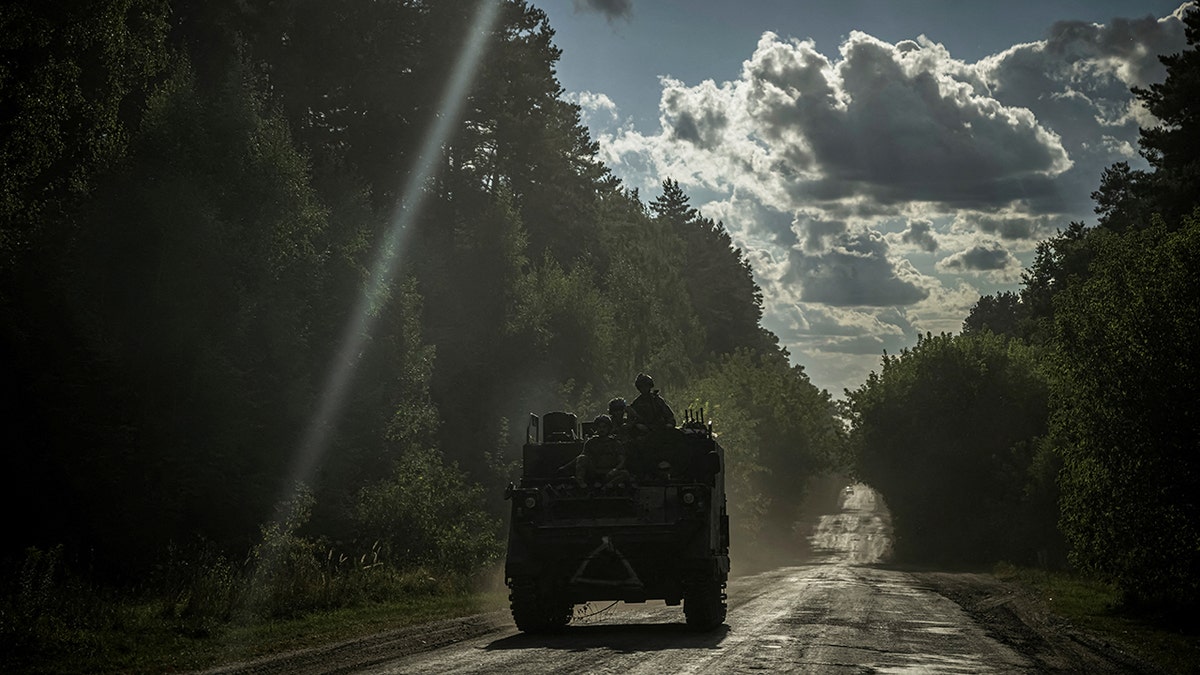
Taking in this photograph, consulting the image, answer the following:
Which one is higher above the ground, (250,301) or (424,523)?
(250,301)

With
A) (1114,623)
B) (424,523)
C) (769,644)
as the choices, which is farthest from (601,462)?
(424,523)

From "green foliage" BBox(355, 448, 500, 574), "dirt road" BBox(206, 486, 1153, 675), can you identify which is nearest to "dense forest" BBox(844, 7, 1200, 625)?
"dirt road" BBox(206, 486, 1153, 675)

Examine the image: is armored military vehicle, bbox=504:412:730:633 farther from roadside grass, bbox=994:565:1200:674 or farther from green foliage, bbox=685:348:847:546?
green foliage, bbox=685:348:847:546

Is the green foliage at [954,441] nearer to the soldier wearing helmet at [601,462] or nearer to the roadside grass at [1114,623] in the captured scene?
the roadside grass at [1114,623]

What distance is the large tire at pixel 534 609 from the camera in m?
17.8

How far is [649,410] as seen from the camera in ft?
64.1

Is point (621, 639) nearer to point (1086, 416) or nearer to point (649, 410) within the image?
point (649, 410)

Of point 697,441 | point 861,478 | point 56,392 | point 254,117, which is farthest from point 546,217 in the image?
point 697,441

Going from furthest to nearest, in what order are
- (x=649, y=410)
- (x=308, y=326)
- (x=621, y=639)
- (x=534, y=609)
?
(x=308, y=326), (x=649, y=410), (x=534, y=609), (x=621, y=639)

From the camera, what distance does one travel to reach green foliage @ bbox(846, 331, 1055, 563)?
58188mm

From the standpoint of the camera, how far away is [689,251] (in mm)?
109500

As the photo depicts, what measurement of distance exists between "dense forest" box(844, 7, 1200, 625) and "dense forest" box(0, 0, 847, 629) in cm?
1536

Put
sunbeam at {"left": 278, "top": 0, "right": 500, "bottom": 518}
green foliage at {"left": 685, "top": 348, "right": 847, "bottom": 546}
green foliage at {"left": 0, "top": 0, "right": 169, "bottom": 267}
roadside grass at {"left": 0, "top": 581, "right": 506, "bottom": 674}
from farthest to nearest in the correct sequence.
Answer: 1. green foliage at {"left": 685, "top": 348, "right": 847, "bottom": 546}
2. sunbeam at {"left": 278, "top": 0, "right": 500, "bottom": 518}
3. green foliage at {"left": 0, "top": 0, "right": 169, "bottom": 267}
4. roadside grass at {"left": 0, "top": 581, "right": 506, "bottom": 674}

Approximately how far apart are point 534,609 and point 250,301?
1307 centimetres
